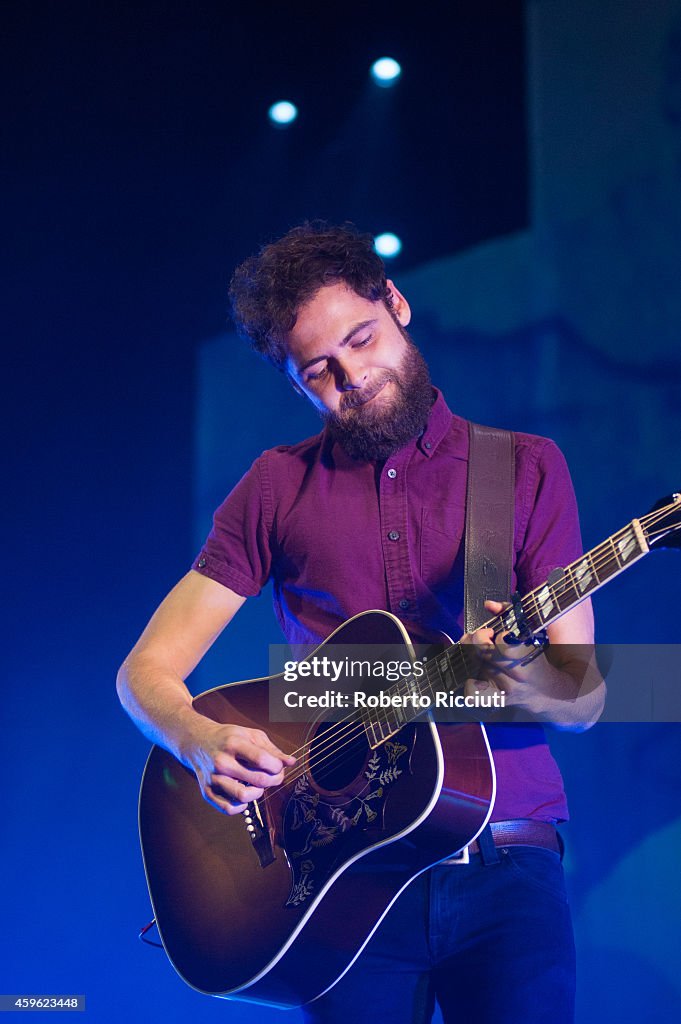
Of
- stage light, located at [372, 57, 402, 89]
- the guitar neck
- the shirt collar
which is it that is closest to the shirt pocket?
the shirt collar

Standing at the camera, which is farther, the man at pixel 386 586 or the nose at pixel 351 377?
the nose at pixel 351 377

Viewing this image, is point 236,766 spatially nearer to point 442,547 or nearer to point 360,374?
point 442,547

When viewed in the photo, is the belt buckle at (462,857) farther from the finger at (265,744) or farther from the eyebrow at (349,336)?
the eyebrow at (349,336)

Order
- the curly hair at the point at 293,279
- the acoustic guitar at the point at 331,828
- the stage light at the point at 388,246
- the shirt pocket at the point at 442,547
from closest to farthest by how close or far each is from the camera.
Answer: the acoustic guitar at the point at 331,828, the shirt pocket at the point at 442,547, the curly hair at the point at 293,279, the stage light at the point at 388,246

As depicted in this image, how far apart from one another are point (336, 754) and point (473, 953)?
1.45 feet

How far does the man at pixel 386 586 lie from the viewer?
1.75 metres

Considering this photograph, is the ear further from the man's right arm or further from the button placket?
the man's right arm

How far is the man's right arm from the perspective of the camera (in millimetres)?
1880

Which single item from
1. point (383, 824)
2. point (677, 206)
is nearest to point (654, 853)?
point (383, 824)

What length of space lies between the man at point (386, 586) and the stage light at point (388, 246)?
2.76ft

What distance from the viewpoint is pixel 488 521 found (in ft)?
6.70

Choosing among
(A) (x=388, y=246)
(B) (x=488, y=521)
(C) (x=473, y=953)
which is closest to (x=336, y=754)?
(C) (x=473, y=953)

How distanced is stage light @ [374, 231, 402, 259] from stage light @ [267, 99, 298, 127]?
63 centimetres

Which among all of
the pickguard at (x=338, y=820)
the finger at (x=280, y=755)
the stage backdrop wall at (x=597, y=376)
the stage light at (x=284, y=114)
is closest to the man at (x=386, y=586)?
the finger at (x=280, y=755)
